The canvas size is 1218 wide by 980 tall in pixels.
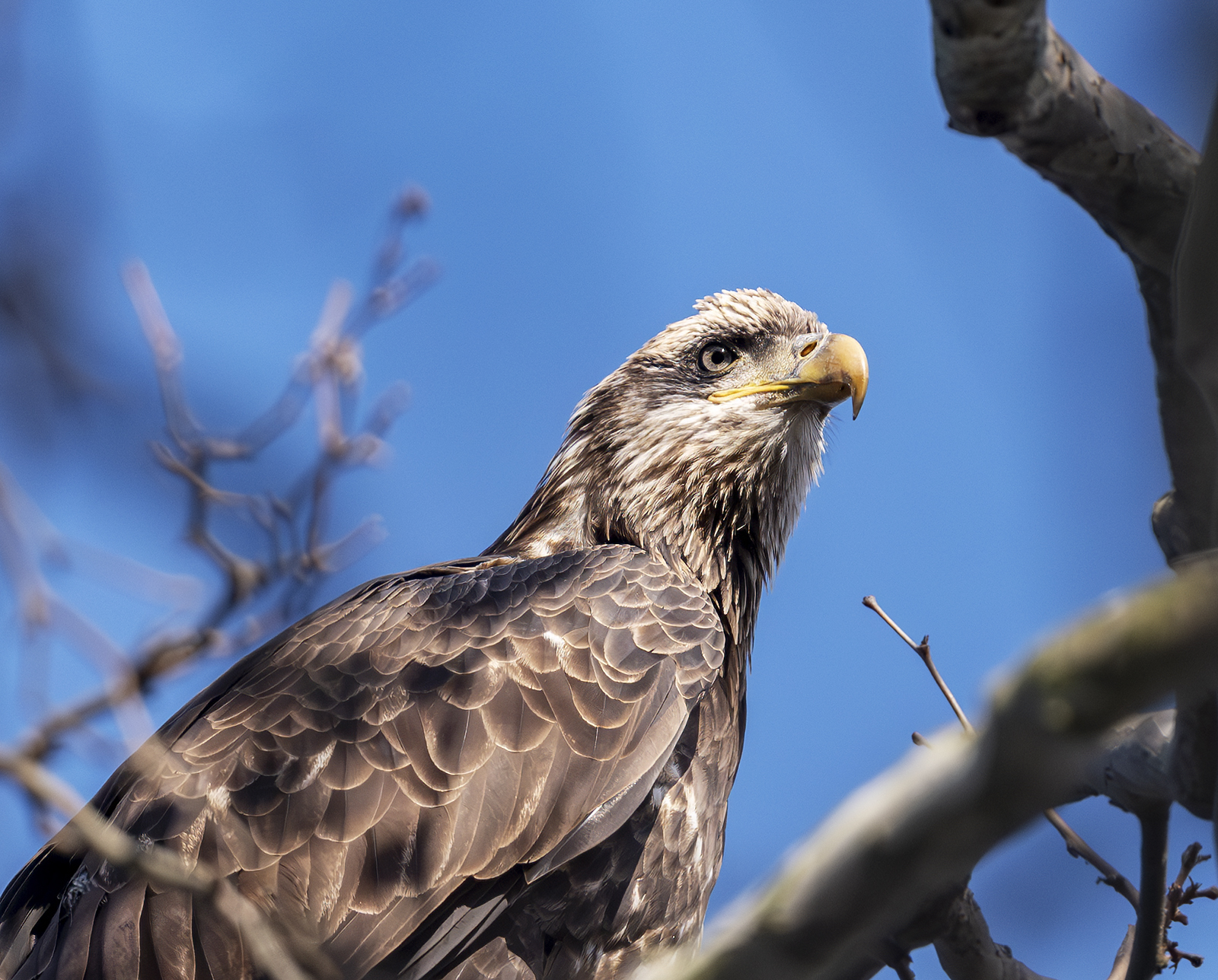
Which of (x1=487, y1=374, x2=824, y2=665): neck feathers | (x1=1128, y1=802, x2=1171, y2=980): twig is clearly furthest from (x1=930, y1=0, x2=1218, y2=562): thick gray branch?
(x1=487, y1=374, x2=824, y2=665): neck feathers

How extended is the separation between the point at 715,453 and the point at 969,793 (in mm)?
3997

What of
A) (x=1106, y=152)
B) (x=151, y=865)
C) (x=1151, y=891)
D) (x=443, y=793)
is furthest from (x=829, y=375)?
(x=151, y=865)

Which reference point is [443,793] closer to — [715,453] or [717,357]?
[715,453]

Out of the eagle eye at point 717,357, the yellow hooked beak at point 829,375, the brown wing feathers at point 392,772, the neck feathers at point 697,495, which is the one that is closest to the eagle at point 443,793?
the brown wing feathers at point 392,772

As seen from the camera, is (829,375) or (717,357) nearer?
(829,375)

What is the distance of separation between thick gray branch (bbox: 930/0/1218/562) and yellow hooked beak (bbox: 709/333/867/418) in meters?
2.10

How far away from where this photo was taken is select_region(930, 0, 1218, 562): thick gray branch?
8.86ft

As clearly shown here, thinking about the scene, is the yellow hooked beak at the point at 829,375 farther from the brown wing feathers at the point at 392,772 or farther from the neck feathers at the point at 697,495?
the brown wing feathers at the point at 392,772

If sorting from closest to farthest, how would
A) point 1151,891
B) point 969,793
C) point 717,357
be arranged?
point 969,793, point 1151,891, point 717,357

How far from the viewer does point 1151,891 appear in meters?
3.14

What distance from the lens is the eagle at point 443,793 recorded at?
12.0ft

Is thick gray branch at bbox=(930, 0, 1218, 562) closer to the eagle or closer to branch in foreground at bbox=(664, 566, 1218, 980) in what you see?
branch in foreground at bbox=(664, 566, 1218, 980)

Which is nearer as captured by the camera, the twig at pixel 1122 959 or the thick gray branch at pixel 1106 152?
the thick gray branch at pixel 1106 152

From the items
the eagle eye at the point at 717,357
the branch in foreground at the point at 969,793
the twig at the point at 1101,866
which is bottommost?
the twig at the point at 1101,866
